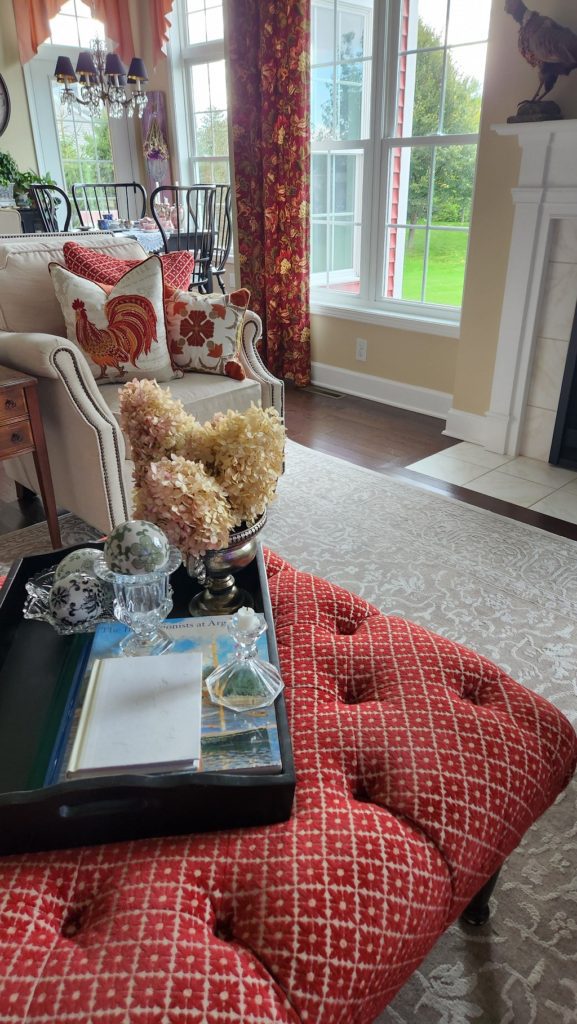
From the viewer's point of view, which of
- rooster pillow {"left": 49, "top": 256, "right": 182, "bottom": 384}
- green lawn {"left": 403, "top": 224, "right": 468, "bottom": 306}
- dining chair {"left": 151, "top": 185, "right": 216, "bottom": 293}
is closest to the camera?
rooster pillow {"left": 49, "top": 256, "right": 182, "bottom": 384}

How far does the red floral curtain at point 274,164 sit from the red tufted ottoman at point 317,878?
3.39 m

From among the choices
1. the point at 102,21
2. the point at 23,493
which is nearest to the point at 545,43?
the point at 23,493

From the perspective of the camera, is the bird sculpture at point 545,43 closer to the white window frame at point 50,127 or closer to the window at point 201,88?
the window at point 201,88

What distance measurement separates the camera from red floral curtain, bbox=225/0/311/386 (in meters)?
3.59

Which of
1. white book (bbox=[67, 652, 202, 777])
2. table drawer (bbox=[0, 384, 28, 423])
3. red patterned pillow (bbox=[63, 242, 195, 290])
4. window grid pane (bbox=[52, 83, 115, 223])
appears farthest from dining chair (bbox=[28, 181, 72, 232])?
white book (bbox=[67, 652, 202, 777])

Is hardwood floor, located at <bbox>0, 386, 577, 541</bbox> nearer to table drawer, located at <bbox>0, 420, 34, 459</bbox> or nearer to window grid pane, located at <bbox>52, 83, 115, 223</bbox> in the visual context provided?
table drawer, located at <bbox>0, 420, 34, 459</bbox>

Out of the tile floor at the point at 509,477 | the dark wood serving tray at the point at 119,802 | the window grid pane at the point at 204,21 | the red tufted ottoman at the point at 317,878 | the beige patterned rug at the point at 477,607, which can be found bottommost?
the tile floor at the point at 509,477

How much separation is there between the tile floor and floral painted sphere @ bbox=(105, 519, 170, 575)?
1.99 m

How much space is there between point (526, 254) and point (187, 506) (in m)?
2.38

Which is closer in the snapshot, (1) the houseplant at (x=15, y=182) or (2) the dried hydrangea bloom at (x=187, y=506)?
(2) the dried hydrangea bloom at (x=187, y=506)

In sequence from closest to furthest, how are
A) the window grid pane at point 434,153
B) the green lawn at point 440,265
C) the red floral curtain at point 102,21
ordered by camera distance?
the window grid pane at point 434,153
the green lawn at point 440,265
the red floral curtain at point 102,21

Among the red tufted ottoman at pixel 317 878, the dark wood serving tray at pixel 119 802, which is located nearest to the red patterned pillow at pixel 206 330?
the red tufted ottoman at pixel 317 878

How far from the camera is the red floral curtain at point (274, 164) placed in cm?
359

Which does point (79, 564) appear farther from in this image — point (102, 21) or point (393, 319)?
point (102, 21)
